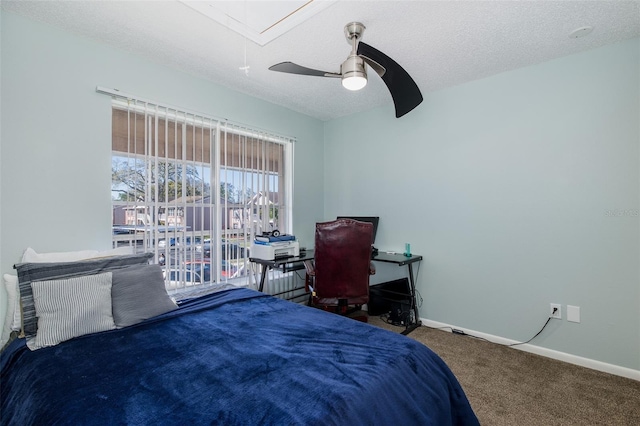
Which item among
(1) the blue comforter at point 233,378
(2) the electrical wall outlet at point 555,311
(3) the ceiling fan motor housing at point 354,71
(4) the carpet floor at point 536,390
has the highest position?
(3) the ceiling fan motor housing at point 354,71

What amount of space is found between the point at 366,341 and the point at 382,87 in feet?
8.19

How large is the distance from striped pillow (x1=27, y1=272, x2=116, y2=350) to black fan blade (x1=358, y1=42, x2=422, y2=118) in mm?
2069

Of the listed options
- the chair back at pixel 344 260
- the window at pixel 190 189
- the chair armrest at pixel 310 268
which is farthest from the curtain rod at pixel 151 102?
the chair armrest at pixel 310 268

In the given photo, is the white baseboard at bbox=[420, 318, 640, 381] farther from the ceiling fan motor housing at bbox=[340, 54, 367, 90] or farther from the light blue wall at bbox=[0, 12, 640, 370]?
the ceiling fan motor housing at bbox=[340, 54, 367, 90]

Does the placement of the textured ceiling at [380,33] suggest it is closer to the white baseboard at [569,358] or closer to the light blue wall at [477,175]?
the light blue wall at [477,175]

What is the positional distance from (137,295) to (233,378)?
1.04 metres

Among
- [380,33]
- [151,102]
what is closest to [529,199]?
[380,33]

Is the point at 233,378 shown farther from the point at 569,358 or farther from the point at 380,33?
the point at 569,358

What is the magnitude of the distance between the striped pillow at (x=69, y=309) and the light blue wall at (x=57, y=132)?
604 mm

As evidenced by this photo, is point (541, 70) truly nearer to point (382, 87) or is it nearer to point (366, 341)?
point (382, 87)

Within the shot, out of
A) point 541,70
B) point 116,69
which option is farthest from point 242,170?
point 541,70

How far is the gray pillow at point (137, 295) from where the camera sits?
1.75m

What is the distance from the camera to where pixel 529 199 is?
263cm

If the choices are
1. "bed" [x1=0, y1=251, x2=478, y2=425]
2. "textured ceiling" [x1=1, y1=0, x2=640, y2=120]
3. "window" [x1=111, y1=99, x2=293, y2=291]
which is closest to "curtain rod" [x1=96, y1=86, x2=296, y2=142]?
"window" [x1=111, y1=99, x2=293, y2=291]
